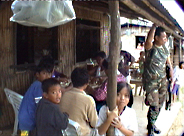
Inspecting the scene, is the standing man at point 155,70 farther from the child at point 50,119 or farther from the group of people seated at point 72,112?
the child at point 50,119

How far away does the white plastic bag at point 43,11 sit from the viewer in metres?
2.13

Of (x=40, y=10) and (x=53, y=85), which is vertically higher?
(x=40, y=10)

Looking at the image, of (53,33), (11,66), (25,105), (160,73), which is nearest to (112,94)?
(25,105)

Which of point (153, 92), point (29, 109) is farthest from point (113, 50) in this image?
point (153, 92)

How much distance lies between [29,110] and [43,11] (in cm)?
110

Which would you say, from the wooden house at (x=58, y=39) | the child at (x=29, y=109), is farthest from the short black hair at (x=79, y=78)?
the wooden house at (x=58, y=39)

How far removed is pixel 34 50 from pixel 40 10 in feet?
10.2

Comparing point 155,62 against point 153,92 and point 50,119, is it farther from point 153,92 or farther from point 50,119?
point 50,119

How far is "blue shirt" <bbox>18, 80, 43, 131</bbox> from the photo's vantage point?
7.61 ft

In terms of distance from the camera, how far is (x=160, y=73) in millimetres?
3639

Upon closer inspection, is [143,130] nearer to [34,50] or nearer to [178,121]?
[178,121]

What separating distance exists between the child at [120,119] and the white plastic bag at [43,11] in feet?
3.27

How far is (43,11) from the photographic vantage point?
2127 millimetres

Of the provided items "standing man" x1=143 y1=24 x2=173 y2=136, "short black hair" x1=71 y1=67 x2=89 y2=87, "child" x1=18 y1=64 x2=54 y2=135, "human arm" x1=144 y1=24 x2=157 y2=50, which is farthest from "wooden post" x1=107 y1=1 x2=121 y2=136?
"standing man" x1=143 y1=24 x2=173 y2=136
